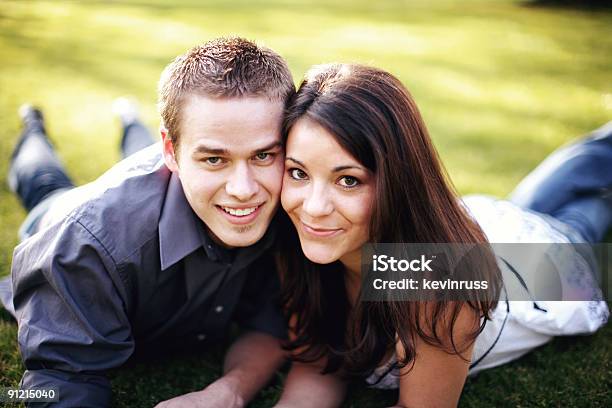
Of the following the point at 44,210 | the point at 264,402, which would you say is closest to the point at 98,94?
the point at 44,210

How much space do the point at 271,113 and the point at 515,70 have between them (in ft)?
21.3

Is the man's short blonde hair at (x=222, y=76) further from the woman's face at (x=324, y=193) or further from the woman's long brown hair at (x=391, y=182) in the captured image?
the woman's face at (x=324, y=193)

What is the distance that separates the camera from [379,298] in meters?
2.57

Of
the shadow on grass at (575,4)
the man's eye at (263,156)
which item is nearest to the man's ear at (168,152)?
the man's eye at (263,156)

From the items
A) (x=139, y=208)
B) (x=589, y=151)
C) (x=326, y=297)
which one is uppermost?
(x=139, y=208)

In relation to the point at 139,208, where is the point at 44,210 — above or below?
below

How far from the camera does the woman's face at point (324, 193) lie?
7.45 feet

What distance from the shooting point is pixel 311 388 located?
2.77 metres

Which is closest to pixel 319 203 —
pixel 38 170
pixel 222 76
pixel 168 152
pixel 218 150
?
pixel 218 150

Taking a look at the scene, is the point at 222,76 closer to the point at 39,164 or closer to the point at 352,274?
the point at 352,274

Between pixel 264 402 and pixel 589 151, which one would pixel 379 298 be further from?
pixel 589 151

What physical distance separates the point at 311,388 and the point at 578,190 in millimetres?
2178

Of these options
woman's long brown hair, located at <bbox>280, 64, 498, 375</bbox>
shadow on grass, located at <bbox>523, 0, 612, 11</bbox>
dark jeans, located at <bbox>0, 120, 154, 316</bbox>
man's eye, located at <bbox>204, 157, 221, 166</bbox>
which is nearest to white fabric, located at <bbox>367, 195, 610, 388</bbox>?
woman's long brown hair, located at <bbox>280, 64, 498, 375</bbox>

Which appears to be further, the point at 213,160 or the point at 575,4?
the point at 575,4
